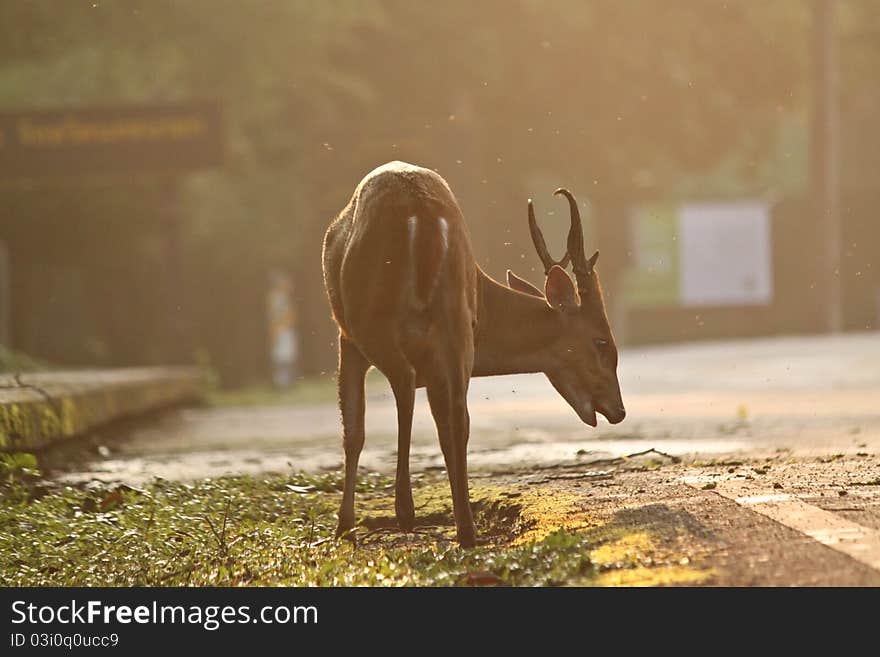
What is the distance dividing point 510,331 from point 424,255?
3.80 feet

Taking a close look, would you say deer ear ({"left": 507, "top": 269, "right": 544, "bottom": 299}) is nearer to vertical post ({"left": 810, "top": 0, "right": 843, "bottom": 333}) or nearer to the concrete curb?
the concrete curb

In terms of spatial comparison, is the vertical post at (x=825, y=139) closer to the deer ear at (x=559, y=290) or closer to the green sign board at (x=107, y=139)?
the green sign board at (x=107, y=139)

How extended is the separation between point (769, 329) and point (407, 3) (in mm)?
17014

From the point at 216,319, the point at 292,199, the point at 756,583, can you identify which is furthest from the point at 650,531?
the point at 216,319

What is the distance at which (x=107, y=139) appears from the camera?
24.8 metres

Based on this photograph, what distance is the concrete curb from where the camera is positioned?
9.04 metres

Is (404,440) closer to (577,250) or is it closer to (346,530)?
(346,530)

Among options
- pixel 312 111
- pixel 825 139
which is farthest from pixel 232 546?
pixel 312 111

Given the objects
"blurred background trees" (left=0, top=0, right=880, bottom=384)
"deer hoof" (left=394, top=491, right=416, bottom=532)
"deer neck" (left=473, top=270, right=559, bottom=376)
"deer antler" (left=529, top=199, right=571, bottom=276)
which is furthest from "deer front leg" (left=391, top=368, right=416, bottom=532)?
"blurred background trees" (left=0, top=0, right=880, bottom=384)

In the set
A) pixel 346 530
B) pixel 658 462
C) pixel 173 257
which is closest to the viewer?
pixel 346 530

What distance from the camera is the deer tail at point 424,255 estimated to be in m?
6.36
